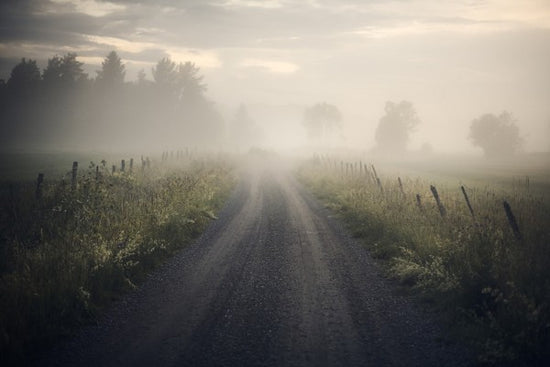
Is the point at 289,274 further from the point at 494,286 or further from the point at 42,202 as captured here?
the point at 42,202

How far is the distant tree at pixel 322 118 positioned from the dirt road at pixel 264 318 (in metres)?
93.8

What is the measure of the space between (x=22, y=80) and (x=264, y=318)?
73.7 m

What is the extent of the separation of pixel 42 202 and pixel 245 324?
38.2 feet

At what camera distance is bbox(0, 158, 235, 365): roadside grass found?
16.8 ft

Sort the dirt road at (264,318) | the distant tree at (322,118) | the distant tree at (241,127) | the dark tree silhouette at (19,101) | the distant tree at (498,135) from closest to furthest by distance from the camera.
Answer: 1. the dirt road at (264,318)
2. the dark tree silhouette at (19,101)
3. the distant tree at (498,135)
4. the distant tree at (241,127)
5. the distant tree at (322,118)

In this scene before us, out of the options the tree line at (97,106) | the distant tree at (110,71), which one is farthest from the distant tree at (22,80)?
the distant tree at (110,71)

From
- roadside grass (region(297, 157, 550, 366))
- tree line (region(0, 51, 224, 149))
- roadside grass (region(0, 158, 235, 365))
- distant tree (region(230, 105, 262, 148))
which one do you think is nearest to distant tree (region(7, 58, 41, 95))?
tree line (region(0, 51, 224, 149))

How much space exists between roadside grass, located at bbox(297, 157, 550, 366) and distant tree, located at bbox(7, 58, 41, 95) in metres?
70.4

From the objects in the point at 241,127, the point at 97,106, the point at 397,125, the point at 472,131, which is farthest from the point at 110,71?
the point at 472,131

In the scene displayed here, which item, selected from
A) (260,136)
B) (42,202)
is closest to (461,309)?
(42,202)

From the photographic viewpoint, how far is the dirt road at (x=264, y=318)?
461 centimetres

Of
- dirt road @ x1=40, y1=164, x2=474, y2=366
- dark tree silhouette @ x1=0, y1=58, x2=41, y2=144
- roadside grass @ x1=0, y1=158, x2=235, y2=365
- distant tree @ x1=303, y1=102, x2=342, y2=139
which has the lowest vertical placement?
dirt road @ x1=40, y1=164, x2=474, y2=366

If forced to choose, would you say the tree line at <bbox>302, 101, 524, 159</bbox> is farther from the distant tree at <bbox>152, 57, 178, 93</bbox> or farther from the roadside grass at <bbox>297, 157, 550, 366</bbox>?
the roadside grass at <bbox>297, 157, 550, 366</bbox>

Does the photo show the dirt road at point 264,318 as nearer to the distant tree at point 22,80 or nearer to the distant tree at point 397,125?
the distant tree at point 397,125
